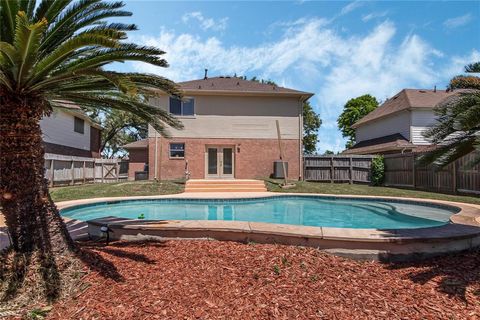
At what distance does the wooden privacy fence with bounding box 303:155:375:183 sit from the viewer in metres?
21.2

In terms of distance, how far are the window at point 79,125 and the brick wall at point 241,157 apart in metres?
8.25

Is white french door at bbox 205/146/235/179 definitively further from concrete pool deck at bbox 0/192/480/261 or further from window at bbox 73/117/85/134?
concrete pool deck at bbox 0/192/480/261

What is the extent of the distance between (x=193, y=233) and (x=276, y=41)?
14517 millimetres

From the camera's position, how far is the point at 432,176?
54.2 feet

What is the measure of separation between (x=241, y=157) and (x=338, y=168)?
6862mm

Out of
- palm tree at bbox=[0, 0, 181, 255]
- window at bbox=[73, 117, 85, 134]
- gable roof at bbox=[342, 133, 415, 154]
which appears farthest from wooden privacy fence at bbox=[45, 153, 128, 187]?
gable roof at bbox=[342, 133, 415, 154]

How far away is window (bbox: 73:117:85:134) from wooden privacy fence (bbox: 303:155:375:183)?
1810 cm

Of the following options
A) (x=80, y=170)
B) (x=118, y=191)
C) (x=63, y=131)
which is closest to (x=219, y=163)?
(x=118, y=191)

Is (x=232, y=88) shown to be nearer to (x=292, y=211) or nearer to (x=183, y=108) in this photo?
(x=183, y=108)

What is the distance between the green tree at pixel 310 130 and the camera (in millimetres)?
38781

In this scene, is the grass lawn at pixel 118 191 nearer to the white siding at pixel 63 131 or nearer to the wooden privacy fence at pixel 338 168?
the white siding at pixel 63 131

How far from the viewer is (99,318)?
3082mm

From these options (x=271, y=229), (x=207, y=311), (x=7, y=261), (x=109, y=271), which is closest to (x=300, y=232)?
(x=271, y=229)

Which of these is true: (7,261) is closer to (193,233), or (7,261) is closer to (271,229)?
(193,233)
